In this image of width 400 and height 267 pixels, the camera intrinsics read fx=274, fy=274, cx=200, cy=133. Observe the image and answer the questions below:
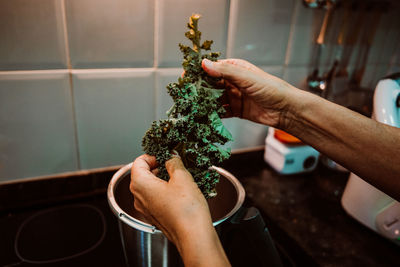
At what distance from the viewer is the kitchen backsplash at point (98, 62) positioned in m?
0.64

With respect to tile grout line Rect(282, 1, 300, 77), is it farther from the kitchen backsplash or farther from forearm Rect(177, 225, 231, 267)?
forearm Rect(177, 225, 231, 267)

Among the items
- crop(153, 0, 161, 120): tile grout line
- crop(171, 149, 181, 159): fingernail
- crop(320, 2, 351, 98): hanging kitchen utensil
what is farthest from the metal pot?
crop(320, 2, 351, 98): hanging kitchen utensil

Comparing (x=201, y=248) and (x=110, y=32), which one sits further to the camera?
(x=110, y=32)

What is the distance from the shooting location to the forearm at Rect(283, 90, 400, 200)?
1.57ft

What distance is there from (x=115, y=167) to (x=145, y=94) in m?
0.24

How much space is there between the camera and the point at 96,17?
0.67 m

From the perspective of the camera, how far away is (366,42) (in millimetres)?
1035

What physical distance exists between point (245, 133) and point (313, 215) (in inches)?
13.7

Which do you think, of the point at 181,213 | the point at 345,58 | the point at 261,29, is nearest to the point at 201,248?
the point at 181,213

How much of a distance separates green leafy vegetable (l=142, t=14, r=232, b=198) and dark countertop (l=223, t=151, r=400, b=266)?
37 centimetres

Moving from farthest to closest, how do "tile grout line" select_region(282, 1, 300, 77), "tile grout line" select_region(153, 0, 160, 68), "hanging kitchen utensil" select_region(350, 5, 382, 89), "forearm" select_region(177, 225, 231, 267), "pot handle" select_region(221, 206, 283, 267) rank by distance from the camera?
"hanging kitchen utensil" select_region(350, 5, 382, 89)
"tile grout line" select_region(282, 1, 300, 77)
"tile grout line" select_region(153, 0, 160, 68)
"pot handle" select_region(221, 206, 283, 267)
"forearm" select_region(177, 225, 231, 267)

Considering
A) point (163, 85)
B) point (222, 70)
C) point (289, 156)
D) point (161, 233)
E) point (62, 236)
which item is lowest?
point (62, 236)

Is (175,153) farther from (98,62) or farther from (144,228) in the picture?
(98,62)

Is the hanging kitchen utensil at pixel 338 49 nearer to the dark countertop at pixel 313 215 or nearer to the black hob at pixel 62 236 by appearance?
the dark countertop at pixel 313 215
